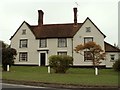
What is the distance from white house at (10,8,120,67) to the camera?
54.7m

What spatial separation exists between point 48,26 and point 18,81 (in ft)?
125

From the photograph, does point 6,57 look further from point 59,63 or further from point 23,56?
point 23,56

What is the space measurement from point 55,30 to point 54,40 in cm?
224

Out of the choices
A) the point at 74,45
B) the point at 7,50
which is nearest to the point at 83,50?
the point at 74,45

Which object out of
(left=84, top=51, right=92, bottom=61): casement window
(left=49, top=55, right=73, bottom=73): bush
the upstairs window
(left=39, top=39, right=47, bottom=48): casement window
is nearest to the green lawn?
(left=49, top=55, right=73, bottom=73): bush

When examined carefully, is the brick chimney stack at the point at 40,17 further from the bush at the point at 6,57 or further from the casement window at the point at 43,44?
the bush at the point at 6,57

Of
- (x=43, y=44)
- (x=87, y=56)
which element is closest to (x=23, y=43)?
(x=43, y=44)

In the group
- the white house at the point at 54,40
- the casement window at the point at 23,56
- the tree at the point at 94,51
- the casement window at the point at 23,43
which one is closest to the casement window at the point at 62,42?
the white house at the point at 54,40

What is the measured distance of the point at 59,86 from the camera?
20.0m

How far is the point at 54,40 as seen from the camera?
5659 cm

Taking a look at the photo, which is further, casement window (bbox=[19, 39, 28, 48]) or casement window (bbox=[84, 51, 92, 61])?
casement window (bbox=[19, 39, 28, 48])

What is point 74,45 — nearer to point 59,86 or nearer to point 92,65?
point 92,65

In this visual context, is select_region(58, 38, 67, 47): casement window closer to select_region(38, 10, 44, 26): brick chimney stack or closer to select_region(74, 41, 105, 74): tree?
select_region(74, 41, 105, 74): tree

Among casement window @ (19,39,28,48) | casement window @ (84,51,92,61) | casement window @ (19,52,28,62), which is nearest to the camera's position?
casement window @ (84,51,92,61)
